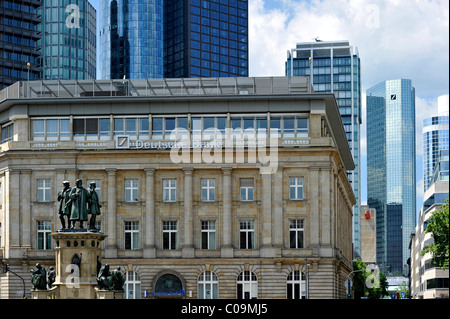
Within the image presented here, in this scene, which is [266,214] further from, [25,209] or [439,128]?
[439,128]

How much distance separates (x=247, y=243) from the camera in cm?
9106

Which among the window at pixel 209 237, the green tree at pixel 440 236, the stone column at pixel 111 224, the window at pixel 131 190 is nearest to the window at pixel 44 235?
the stone column at pixel 111 224

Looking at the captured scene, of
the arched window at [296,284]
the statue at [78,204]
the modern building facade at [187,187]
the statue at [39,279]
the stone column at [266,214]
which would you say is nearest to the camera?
the statue at [78,204]

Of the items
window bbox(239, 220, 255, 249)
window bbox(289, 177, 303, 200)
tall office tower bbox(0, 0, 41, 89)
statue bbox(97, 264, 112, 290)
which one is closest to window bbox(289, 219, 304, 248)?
window bbox(289, 177, 303, 200)

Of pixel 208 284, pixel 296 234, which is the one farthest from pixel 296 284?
pixel 208 284

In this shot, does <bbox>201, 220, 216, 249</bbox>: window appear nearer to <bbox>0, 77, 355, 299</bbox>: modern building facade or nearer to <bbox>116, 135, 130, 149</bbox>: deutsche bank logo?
<bbox>0, 77, 355, 299</bbox>: modern building facade

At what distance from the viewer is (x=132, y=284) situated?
9056 centimetres

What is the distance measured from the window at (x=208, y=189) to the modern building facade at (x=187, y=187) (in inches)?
4.1

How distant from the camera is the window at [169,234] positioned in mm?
91875

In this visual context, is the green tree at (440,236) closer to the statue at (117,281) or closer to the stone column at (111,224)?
the stone column at (111,224)
